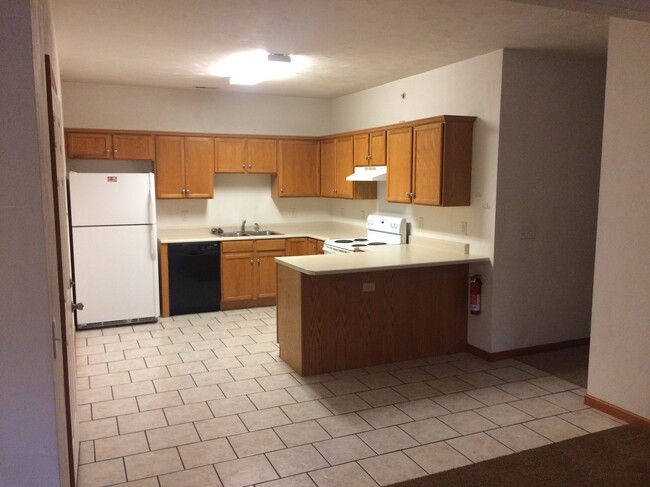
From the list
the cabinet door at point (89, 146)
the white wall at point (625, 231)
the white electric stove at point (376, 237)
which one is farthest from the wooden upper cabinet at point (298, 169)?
the white wall at point (625, 231)

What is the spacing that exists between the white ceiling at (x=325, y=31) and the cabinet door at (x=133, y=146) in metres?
0.93

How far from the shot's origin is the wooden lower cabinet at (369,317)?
14.1 feet

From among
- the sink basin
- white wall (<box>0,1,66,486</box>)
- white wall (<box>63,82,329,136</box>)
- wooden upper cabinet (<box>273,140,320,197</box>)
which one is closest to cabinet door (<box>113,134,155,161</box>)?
white wall (<box>63,82,329,136</box>)

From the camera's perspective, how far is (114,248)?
5.64 metres

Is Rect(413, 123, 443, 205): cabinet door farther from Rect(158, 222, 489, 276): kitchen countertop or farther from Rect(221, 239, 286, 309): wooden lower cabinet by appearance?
Rect(221, 239, 286, 309): wooden lower cabinet

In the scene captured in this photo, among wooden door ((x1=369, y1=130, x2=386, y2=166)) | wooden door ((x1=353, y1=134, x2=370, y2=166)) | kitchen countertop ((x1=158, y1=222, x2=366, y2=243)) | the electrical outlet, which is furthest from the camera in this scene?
kitchen countertop ((x1=158, y1=222, x2=366, y2=243))

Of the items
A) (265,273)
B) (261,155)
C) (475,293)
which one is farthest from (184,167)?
(475,293)

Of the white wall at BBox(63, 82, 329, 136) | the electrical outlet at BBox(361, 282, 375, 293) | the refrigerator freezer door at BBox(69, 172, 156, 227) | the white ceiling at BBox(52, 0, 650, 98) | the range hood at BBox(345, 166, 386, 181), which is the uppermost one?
the white ceiling at BBox(52, 0, 650, 98)

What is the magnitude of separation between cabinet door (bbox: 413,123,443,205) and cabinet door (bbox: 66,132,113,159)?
337 cm

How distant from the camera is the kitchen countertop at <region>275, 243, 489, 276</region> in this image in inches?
163

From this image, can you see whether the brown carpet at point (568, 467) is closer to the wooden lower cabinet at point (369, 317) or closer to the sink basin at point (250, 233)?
the wooden lower cabinet at point (369, 317)

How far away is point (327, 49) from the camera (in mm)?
4258

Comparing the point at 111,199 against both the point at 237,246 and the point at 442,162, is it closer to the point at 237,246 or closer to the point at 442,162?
the point at 237,246

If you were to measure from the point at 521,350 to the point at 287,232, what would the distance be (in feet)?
11.3
